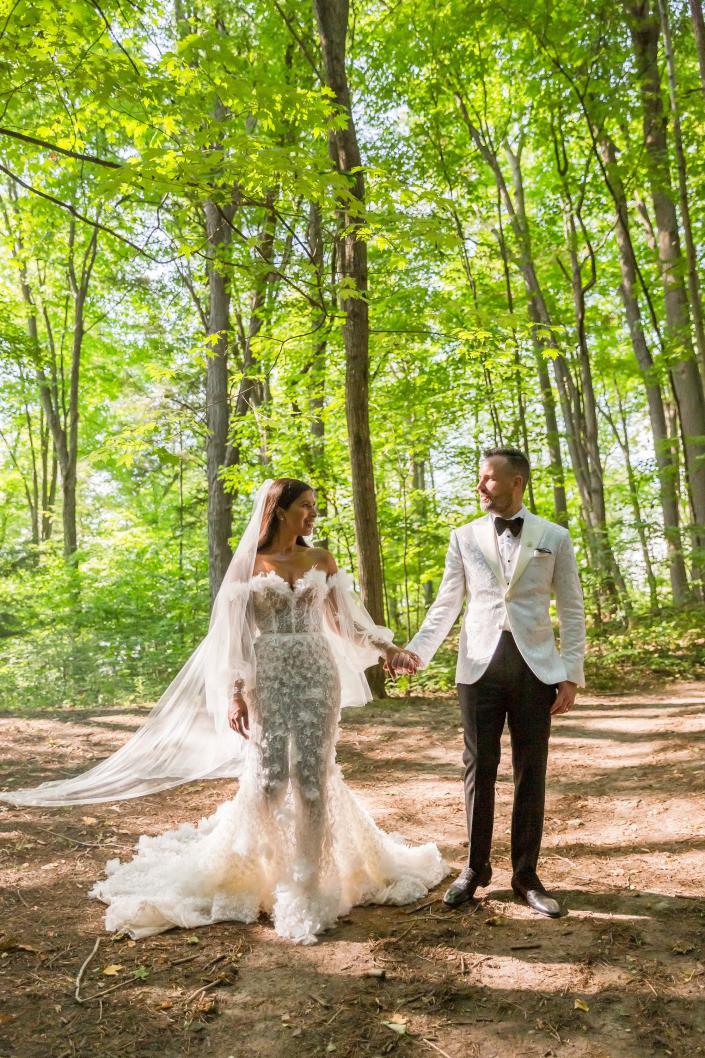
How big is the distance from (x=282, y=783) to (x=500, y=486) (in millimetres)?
1850

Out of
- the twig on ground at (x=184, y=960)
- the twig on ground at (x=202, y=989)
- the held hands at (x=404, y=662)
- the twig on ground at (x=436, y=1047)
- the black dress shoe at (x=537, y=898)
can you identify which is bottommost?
the twig on ground at (x=436, y=1047)

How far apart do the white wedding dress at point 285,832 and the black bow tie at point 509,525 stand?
3.17 feet

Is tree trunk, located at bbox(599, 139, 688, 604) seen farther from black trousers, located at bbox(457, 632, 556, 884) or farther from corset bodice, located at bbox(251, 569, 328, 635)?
corset bodice, located at bbox(251, 569, 328, 635)

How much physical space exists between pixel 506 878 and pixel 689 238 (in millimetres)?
5405

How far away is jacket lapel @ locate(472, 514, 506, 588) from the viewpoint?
12.2 feet

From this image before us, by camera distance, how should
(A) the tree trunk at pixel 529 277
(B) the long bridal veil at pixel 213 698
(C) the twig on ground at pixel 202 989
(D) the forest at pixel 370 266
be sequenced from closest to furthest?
(C) the twig on ground at pixel 202 989, (B) the long bridal veil at pixel 213 698, (D) the forest at pixel 370 266, (A) the tree trunk at pixel 529 277

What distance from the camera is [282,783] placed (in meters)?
3.75

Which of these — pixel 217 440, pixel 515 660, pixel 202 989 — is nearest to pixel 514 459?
pixel 515 660

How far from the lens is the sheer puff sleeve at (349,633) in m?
4.21

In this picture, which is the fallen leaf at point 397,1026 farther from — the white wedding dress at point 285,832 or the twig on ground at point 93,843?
the twig on ground at point 93,843

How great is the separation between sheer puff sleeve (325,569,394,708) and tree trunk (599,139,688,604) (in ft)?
23.8

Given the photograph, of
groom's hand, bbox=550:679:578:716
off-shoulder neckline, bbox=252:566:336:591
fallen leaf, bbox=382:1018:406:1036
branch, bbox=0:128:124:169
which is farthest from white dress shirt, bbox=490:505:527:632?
branch, bbox=0:128:124:169

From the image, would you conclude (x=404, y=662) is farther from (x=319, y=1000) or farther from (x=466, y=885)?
(x=319, y=1000)

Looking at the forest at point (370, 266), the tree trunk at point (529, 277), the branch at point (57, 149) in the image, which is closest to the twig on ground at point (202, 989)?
the forest at point (370, 266)
